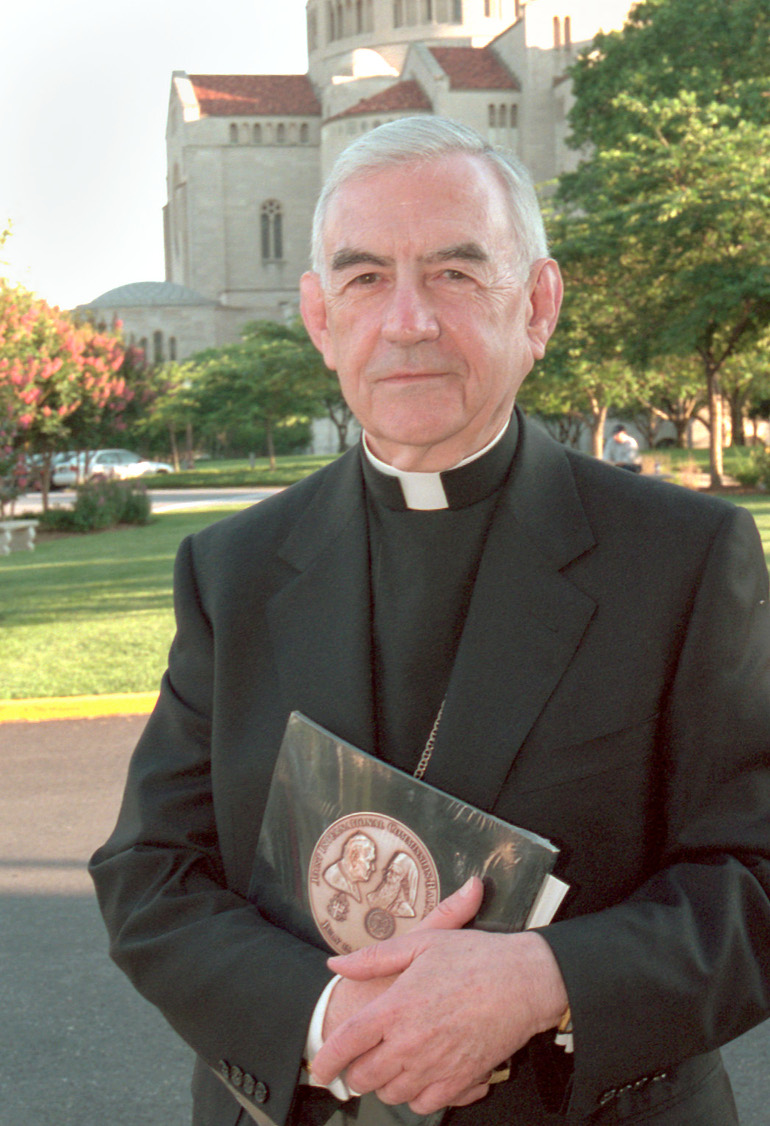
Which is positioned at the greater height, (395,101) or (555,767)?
(395,101)

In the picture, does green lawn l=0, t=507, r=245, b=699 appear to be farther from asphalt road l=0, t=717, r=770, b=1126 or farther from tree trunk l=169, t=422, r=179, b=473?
tree trunk l=169, t=422, r=179, b=473

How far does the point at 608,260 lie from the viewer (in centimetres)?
2823

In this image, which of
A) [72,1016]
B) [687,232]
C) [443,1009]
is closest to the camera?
[443,1009]

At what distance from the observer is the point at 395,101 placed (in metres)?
68.4

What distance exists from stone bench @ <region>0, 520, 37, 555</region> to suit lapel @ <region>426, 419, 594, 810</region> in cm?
1904

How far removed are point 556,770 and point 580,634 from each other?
17 cm

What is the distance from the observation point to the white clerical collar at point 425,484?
1777 mm

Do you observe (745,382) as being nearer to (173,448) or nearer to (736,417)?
(736,417)

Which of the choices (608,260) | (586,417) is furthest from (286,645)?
(586,417)

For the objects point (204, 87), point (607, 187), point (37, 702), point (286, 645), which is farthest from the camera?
point (204, 87)

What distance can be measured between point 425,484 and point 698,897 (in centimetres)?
65

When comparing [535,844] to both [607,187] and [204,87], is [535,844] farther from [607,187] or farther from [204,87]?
[204,87]

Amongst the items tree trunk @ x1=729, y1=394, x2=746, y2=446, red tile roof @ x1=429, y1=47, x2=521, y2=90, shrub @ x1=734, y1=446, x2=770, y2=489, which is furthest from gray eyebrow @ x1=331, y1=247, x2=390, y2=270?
red tile roof @ x1=429, y1=47, x2=521, y2=90

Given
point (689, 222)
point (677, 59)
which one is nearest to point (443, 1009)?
point (689, 222)
